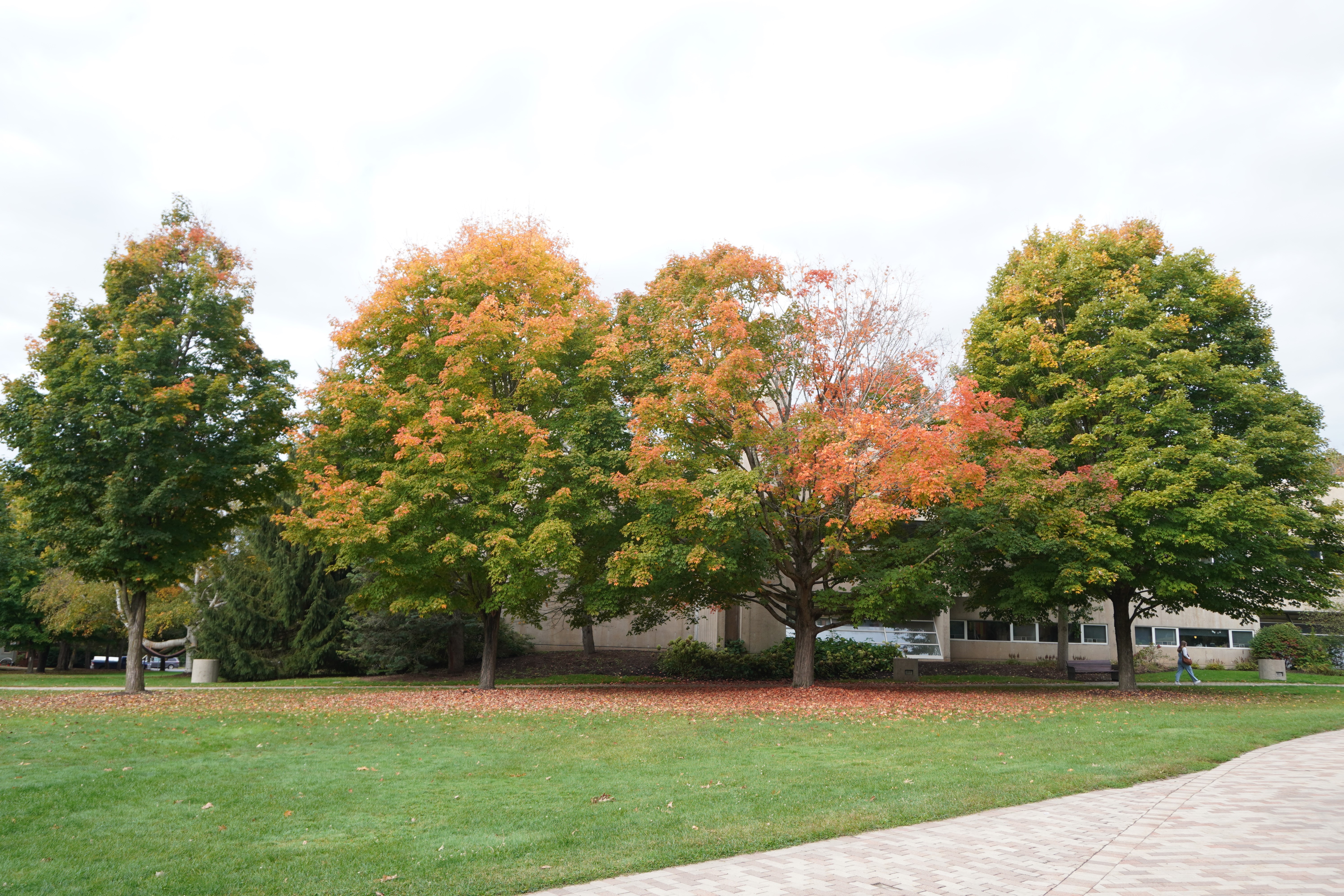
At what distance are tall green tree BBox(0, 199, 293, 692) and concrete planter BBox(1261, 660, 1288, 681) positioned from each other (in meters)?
34.4

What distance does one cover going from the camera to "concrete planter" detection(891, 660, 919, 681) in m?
27.7

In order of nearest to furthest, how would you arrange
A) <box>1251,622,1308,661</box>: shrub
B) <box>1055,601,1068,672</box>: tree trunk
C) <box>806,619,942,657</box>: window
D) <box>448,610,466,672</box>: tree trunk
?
<box>448,610,466,672</box>: tree trunk < <box>1055,601,1068,672</box>: tree trunk < <box>806,619,942,657</box>: window < <box>1251,622,1308,661</box>: shrub

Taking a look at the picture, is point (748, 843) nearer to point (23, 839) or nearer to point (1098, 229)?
point (23, 839)

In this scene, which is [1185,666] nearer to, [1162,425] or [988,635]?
[988,635]

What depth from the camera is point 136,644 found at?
21953 mm

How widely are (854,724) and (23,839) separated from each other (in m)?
11.9

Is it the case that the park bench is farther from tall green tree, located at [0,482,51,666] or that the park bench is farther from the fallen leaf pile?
tall green tree, located at [0,482,51,666]

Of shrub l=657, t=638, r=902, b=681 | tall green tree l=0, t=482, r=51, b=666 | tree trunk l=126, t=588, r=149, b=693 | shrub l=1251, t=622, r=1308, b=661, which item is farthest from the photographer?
shrub l=1251, t=622, r=1308, b=661

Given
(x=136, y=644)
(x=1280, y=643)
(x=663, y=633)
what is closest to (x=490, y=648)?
(x=136, y=644)

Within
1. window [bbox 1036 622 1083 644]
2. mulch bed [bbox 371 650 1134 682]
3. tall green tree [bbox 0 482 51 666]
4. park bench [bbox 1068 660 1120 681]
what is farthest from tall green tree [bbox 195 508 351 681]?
window [bbox 1036 622 1083 644]

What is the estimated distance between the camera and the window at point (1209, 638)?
39406mm

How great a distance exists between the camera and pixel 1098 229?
25125 mm

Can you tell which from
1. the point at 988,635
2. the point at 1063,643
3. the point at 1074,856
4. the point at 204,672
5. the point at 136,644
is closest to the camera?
the point at 1074,856

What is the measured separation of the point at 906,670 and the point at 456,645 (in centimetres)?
1607
